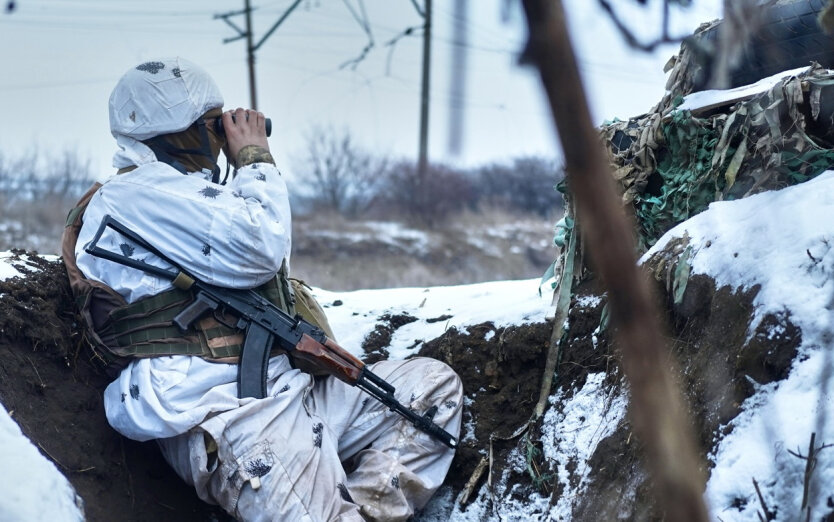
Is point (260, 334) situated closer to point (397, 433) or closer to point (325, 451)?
point (325, 451)

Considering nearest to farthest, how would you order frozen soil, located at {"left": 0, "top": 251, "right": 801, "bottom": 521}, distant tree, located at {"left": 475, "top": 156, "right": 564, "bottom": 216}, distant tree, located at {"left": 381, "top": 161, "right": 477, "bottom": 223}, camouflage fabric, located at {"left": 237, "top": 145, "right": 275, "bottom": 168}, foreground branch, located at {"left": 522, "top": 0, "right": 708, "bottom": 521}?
foreground branch, located at {"left": 522, "top": 0, "right": 708, "bottom": 521} → frozen soil, located at {"left": 0, "top": 251, "right": 801, "bottom": 521} → camouflage fabric, located at {"left": 237, "top": 145, "right": 275, "bottom": 168} → distant tree, located at {"left": 381, "top": 161, "right": 477, "bottom": 223} → distant tree, located at {"left": 475, "top": 156, "right": 564, "bottom": 216}

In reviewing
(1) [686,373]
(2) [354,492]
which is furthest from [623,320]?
(2) [354,492]

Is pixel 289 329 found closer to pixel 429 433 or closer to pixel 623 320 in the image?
pixel 429 433

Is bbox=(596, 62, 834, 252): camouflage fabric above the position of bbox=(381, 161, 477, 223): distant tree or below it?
above

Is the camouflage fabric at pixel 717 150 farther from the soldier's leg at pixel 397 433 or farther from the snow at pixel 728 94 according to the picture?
the soldier's leg at pixel 397 433

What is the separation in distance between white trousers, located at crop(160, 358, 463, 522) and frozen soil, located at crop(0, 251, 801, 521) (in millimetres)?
200

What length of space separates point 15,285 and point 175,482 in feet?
3.09

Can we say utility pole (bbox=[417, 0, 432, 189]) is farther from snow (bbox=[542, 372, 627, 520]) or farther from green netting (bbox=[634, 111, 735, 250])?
snow (bbox=[542, 372, 627, 520])

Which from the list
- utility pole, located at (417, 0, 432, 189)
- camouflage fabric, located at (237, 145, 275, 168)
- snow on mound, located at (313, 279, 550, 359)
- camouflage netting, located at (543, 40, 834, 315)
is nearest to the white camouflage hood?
camouflage fabric, located at (237, 145, 275, 168)

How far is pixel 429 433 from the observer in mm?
3387

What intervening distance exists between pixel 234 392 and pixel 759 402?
1.66 m

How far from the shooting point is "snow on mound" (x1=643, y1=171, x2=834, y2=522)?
2.19 metres

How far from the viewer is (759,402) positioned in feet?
8.04

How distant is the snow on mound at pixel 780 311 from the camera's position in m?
2.19
